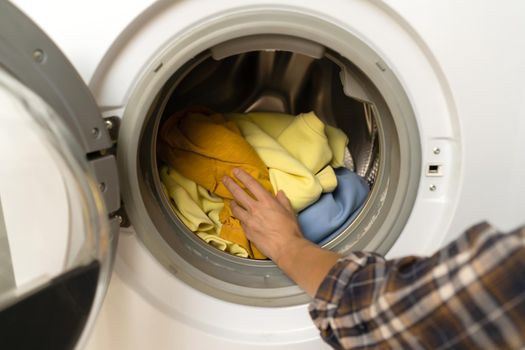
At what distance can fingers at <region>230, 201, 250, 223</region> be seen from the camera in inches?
31.3

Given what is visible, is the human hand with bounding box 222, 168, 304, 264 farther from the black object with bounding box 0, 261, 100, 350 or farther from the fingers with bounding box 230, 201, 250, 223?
the black object with bounding box 0, 261, 100, 350

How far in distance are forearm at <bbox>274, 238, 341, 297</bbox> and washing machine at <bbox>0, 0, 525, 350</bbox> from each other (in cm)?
5

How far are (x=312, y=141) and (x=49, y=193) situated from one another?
18.2 inches

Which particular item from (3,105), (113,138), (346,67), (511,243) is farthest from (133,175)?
(511,243)

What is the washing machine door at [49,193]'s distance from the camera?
0.48 m

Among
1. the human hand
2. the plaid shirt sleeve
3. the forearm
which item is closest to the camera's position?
the plaid shirt sleeve

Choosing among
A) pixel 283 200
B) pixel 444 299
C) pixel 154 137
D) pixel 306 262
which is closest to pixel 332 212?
pixel 283 200

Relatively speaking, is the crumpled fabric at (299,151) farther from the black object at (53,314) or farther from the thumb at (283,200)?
the black object at (53,314)

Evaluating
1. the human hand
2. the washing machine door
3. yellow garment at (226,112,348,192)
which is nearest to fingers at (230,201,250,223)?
the human hand

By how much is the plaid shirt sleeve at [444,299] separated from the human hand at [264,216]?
0.83 feet

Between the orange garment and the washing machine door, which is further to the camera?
the orange garment

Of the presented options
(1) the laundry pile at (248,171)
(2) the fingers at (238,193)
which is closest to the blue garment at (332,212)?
(1) the laundry pile at (248,171)

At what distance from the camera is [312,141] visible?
86cm

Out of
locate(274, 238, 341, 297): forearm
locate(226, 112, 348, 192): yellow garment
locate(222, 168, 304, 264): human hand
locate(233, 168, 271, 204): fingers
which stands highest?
locate(226, 112, 348, 192): yellow garment
